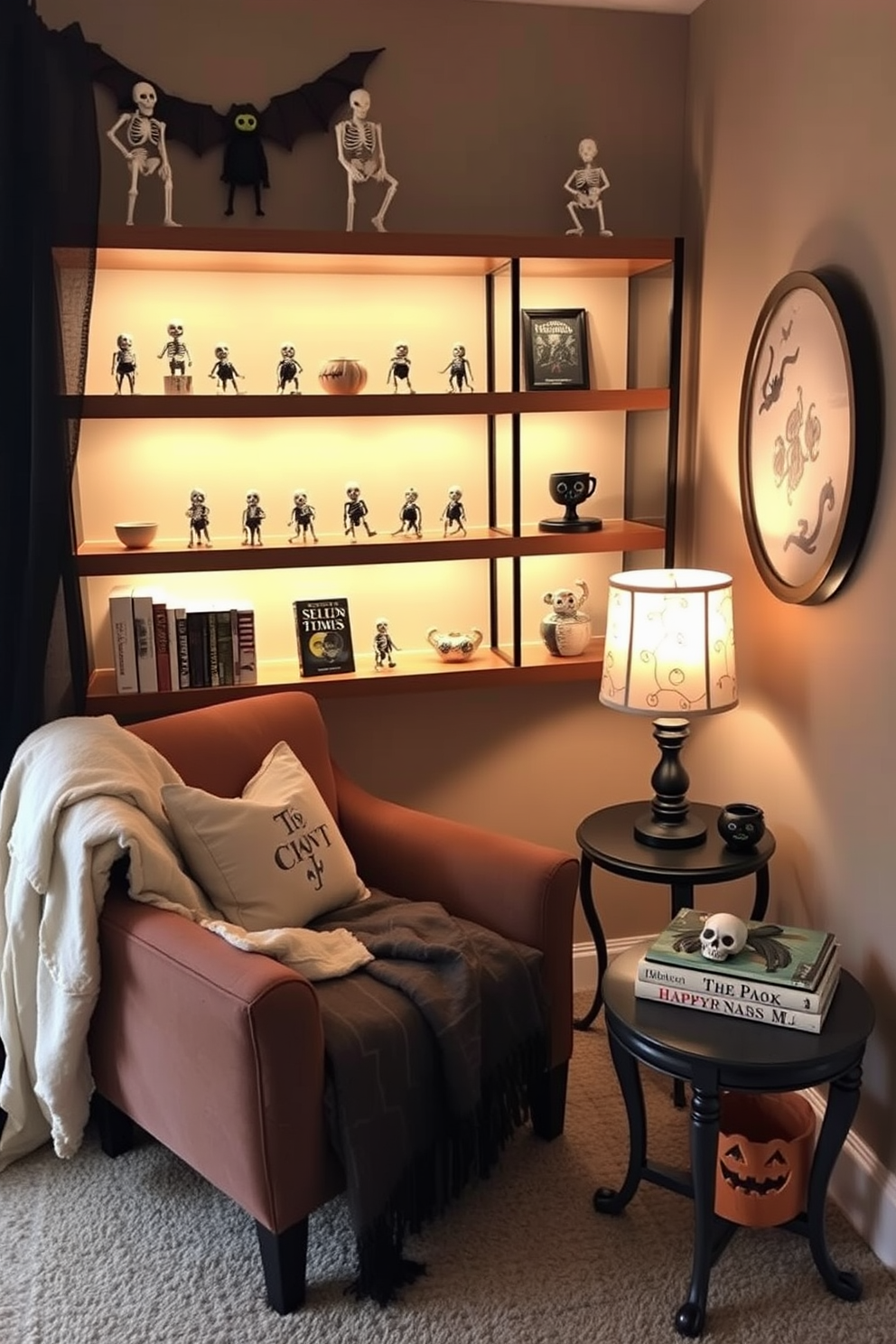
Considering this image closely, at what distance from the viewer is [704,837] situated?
238 cm

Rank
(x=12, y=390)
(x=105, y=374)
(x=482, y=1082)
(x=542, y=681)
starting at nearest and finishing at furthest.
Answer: (x=482, y=1082) → (x=12, y=390) → (x=105, y=374) → (x=542, y=681)

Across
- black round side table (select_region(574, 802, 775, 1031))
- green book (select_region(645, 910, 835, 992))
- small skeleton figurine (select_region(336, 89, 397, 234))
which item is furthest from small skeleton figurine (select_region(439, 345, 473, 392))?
green book (select_region(645, 910, 835, 992))

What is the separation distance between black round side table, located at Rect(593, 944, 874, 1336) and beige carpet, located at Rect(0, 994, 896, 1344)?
3.1 inches

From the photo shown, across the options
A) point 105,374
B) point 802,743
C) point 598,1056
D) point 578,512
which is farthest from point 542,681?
point 105,374

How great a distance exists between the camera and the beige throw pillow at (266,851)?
2105mm

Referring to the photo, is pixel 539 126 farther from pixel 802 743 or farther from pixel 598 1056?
pixel 598 1056

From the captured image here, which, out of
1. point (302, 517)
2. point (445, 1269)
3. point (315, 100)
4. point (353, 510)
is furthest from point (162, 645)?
point (445, 1269)

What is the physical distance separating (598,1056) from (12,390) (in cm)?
197

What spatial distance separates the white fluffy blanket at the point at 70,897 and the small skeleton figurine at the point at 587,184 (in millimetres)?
1577

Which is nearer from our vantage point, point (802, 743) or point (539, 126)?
point (802, 743)

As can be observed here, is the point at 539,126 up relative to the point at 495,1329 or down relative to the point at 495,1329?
up

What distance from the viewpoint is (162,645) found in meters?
2.49

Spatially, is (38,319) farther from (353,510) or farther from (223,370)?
(353,510)

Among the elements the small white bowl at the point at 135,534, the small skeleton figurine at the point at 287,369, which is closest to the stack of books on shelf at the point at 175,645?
the small white bowl at the point at 135,534
